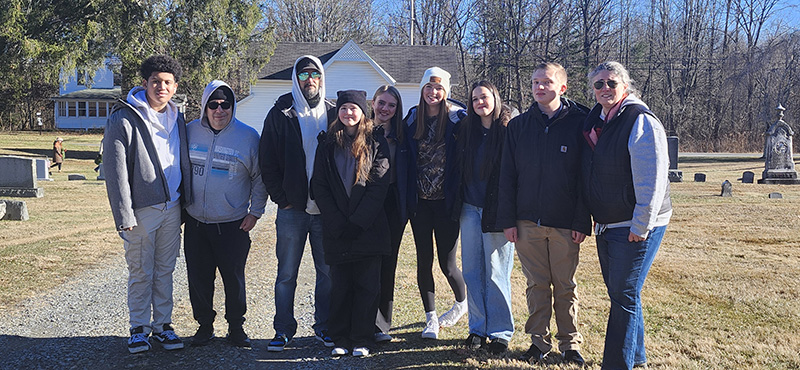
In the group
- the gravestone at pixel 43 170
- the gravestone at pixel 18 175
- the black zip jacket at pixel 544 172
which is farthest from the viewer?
the gravestone at pixel 43 170

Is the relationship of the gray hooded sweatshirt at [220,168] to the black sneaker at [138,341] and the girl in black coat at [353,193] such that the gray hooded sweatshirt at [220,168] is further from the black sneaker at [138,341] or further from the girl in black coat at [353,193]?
the black sneaker at [138,341]

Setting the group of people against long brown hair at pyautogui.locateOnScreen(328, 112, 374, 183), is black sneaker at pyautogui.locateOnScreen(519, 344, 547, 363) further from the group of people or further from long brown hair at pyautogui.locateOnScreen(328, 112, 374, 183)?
long brown hair at pyautogui.locateOnScreen(328, 112, 374, 183)

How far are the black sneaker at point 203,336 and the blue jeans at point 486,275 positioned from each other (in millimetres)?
1959

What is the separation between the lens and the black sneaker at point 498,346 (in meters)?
4.50

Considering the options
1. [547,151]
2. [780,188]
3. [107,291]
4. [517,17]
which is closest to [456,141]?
[547,151]

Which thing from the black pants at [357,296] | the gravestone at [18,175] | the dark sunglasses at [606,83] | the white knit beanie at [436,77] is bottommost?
the black pants at [357,296]

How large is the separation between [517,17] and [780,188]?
25971 millimetres

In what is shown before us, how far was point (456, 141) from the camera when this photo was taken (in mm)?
4559

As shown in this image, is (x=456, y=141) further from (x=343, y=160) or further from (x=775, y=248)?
(x=775, y=248)

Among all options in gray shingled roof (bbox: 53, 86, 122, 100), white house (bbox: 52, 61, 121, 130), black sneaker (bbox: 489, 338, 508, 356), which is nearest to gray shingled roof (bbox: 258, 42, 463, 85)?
gray shingled roof (bbox: 53, 86, 122, 100)

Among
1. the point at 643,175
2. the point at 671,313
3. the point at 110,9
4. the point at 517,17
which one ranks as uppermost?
the point at 517,17

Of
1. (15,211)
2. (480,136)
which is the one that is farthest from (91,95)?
(480,136)

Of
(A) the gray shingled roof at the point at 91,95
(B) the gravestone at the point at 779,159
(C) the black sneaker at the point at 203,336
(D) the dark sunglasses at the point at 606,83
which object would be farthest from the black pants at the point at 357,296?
(A) the gray shingled roof at the point at 91,95

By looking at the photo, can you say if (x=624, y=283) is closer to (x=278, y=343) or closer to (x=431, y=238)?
(x=431, y=238)
